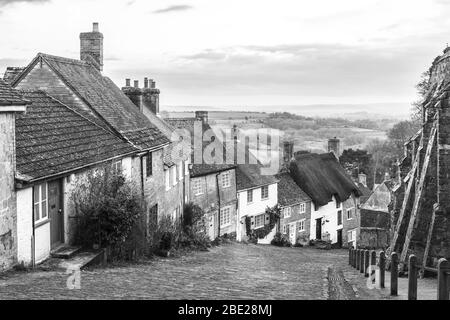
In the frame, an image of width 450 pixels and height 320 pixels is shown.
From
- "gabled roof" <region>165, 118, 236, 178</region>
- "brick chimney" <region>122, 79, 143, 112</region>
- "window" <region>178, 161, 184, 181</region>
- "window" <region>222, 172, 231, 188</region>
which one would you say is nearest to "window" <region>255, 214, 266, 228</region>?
"window" <region>222, 172, 231, 188</region>

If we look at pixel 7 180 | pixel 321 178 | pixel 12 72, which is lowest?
pixel 321 178

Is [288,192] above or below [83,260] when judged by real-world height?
below

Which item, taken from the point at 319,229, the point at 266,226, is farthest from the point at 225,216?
the point at 319,229

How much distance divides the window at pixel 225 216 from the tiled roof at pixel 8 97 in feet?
74.6

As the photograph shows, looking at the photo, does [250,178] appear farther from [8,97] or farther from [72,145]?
[8,97]

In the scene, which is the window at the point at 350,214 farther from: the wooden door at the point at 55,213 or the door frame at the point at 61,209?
the wooden door at the point at 55,213

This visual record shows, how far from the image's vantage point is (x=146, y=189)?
23484 millimetres

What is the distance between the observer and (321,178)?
48.7m

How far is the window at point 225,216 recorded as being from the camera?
120ft

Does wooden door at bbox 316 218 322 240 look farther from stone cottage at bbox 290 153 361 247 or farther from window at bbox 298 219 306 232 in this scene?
window at bbox 298 219 306 232

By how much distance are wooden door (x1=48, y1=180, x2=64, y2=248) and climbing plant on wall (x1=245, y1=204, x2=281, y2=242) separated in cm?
2348

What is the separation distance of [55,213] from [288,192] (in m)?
29.9

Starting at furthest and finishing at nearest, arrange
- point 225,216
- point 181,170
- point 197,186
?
point 225,216 → point 197,186 → point 181,170
